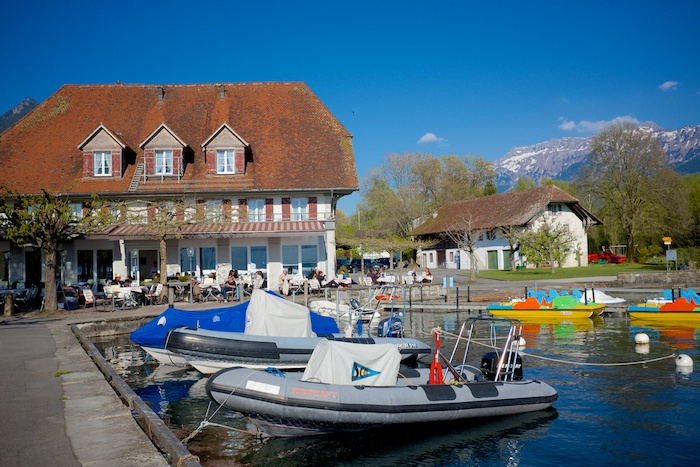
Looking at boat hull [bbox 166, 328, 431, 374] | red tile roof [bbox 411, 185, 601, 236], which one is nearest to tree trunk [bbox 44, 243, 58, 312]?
boat hull [bbox 166, 328, 431, 374]

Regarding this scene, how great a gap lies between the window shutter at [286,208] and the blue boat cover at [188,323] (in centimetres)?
1693

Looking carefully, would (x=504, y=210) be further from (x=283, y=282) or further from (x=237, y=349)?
(x=237, y=349)

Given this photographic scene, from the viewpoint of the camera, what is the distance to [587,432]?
1149cm


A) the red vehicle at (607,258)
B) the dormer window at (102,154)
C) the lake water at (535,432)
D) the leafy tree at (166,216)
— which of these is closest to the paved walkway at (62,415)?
the lake water at (535,432)

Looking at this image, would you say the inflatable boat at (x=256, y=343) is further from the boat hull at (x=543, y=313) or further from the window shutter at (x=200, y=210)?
the window shutter at (x=200, y=210)

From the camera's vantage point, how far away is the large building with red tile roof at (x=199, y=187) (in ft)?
112

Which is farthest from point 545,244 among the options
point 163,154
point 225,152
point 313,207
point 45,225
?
point 45,225

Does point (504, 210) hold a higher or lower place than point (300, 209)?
higher

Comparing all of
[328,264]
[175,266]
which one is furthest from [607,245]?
[175,266]

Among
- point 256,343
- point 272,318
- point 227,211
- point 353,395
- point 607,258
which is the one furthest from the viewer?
point 607,258

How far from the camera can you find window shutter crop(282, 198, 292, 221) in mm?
35219

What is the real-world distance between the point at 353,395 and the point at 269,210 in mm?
25453

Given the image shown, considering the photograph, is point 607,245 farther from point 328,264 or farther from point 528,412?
point 528,412

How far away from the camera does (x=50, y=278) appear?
85.6ft
